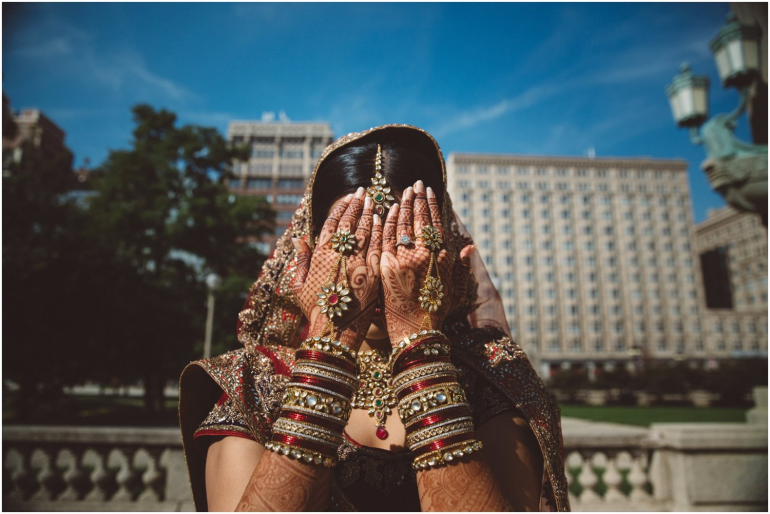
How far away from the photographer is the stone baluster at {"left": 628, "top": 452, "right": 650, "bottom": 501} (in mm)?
5363

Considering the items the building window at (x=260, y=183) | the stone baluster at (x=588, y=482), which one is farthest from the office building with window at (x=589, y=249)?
the stone baluster at (x=588, y=482)

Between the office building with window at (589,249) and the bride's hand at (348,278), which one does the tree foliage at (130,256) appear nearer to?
the bride's hand at (348,278)

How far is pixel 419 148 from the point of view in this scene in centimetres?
173

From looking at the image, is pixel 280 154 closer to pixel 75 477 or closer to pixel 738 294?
pixel 75 477

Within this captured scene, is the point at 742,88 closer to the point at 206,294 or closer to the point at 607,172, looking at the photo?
the point at 206,294

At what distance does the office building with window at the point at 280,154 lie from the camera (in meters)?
74.1

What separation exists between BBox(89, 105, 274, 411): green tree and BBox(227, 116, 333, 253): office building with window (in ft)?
176

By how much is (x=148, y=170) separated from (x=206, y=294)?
5.40m

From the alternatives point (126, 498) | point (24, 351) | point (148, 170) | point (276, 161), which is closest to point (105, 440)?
Answer: point (126, 498)

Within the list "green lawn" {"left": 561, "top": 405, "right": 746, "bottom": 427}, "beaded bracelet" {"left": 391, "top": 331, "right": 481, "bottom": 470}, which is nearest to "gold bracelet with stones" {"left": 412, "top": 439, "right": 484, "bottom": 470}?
"beaded bracelet" {"left": 391, "top": 331, "right": 481, "bottom": 470}

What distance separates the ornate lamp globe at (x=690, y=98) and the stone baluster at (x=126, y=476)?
8.25 m

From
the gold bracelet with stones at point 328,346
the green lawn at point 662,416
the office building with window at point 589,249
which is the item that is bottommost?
the green lawn at point 662,416

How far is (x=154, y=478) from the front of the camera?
17.3ft

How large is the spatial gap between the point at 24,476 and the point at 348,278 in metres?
5.80
